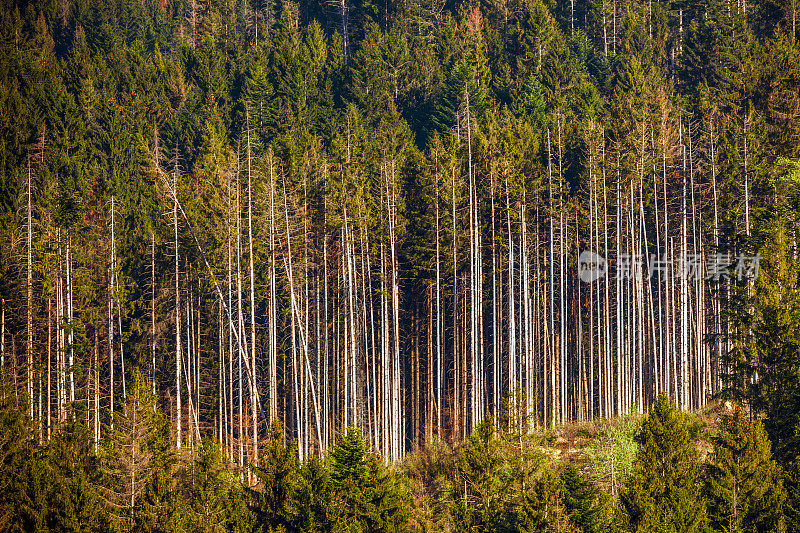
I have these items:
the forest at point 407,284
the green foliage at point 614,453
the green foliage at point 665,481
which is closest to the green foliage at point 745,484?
the forest at point 407,284

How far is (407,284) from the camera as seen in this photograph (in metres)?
52.1

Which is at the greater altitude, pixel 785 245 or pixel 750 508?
pixel 785 245

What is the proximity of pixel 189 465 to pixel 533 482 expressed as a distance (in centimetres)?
1189

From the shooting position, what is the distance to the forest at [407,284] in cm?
2864

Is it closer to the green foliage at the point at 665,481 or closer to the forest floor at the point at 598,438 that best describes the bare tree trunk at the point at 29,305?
the forest floor at the point at 598,438

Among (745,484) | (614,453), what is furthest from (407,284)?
(745,484)

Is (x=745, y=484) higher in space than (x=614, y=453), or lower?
higher

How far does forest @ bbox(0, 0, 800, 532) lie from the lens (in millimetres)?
28641

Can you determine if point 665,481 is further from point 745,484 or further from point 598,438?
point 598,438

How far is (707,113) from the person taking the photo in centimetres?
5172

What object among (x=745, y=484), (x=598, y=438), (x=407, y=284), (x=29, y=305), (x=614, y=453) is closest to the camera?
(x=745, y=484)

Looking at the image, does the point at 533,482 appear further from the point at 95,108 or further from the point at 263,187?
the point at 95,108

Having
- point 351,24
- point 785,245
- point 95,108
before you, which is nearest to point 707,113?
point 785,245

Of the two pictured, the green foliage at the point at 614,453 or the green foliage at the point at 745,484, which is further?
the green foliage at the point at 614,453
